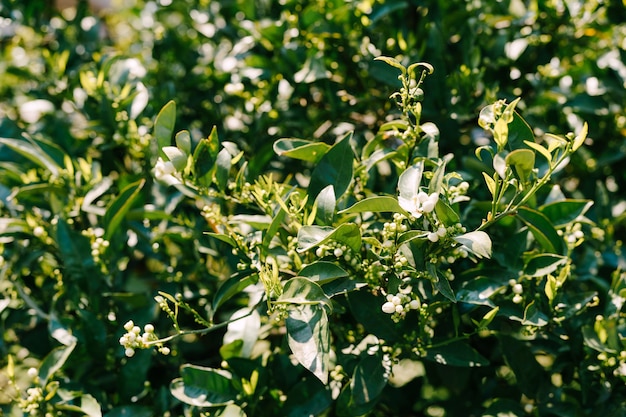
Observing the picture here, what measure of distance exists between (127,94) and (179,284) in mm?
518

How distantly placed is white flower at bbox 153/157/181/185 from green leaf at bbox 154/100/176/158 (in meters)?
0.06

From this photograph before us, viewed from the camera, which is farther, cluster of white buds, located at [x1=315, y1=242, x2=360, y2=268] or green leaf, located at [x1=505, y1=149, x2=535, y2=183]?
cluster of white buds, located at [x1=315, y1=242, x2=360, y2=268]

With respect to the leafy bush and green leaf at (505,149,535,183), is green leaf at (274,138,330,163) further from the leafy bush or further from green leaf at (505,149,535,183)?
green leaf at (505,149,535,183)

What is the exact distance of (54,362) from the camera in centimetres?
128

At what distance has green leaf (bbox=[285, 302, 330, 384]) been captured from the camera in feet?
3.23

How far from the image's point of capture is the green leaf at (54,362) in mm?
1254

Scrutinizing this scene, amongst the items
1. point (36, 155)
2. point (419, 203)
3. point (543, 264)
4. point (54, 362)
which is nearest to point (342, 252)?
point (419, 203)

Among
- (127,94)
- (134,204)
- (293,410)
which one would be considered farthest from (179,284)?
(127,94)

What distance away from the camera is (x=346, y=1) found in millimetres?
1576

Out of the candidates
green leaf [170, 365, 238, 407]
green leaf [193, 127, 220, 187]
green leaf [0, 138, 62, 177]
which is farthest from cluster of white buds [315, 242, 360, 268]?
green leaf [0, 138, 62, 177]

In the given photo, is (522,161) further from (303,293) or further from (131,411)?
(131,411)

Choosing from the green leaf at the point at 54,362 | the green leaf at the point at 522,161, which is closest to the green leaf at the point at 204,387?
the green leaf at the point at 54,362

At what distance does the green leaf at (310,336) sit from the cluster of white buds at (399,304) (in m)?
0.10

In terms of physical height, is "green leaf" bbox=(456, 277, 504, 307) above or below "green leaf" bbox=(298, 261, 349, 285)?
below
